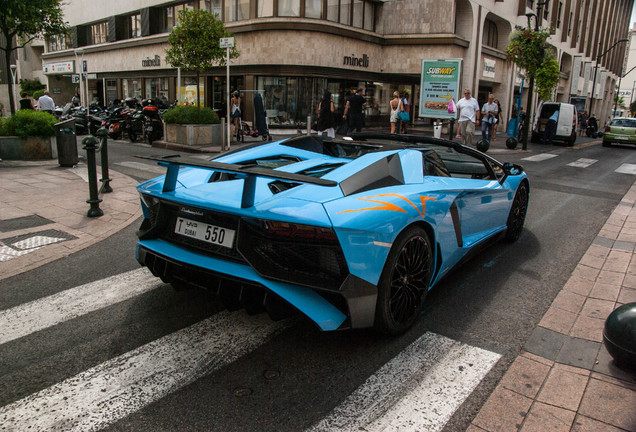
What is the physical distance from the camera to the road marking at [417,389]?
246cm

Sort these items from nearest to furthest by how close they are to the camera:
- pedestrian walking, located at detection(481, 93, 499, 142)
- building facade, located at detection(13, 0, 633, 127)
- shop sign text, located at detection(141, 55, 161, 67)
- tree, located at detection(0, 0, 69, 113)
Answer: tree, located at detection(0, 0, 69, 113), pedestrian walking, located at detection(481, 93, 499, 142), building facade, located at detection(13, 0, 633, 127), shop sign text, located at detection(141, 55, 161, 67)

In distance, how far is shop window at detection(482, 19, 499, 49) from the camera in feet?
105

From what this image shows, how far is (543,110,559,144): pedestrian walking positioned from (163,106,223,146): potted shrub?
16.2m

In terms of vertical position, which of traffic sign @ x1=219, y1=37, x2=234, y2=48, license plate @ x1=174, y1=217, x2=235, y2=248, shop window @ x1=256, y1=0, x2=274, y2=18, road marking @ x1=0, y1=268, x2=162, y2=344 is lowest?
road marking @ x1=0, y1=268, x2=162, y2=344

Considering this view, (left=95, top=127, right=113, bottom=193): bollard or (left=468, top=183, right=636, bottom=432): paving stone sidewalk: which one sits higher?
(left=95, top=127, right=113, bottom=193): bollard

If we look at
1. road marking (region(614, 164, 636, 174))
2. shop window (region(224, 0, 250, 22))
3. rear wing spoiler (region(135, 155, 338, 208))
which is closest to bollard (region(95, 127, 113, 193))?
rear wing spoiler (region(135, 155, 338, 208))

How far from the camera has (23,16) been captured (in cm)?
1501

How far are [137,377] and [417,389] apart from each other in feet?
5.28

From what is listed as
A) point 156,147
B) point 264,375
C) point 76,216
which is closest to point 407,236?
point 264,375

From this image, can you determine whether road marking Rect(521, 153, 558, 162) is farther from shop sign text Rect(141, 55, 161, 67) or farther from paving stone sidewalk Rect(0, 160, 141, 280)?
shop sign text Rect(141, 55, 161, 67)

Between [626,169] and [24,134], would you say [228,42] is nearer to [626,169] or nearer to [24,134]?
[24,134]

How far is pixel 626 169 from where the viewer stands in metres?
14.9

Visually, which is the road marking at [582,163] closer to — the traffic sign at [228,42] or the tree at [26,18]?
the traffic sign at [228,42]

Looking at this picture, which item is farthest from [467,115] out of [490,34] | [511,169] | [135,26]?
[135,26]
